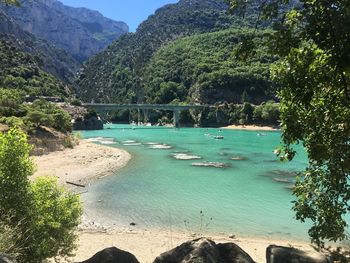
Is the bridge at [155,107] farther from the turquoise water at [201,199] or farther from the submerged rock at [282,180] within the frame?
the submerged rock at [282,180]

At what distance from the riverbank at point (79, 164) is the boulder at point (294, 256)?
103ft

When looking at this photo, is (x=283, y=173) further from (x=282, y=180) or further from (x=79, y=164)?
(x=79, y=164)

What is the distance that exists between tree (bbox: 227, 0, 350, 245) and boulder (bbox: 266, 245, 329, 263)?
542mm

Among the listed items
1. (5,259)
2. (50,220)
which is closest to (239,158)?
(50,220)

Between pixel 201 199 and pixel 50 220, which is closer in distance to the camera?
pixel 50 220

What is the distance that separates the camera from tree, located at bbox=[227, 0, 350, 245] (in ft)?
20.2

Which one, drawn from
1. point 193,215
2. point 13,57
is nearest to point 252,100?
point 13,57

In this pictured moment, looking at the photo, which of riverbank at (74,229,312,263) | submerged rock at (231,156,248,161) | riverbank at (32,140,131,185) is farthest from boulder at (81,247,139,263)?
submerged rock at (231,156,248,161)

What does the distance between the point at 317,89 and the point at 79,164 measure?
151ft

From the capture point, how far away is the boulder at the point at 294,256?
9031 mm

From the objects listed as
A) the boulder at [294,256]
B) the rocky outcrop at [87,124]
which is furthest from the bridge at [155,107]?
the boulder at [294,256]

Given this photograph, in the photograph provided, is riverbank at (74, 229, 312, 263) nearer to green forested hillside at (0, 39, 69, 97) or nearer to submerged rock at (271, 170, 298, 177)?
submerged rock at (271, 170, 298, 177)

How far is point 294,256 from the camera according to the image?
9094mm

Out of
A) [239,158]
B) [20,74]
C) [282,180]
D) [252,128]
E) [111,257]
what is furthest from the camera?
[20,74]
